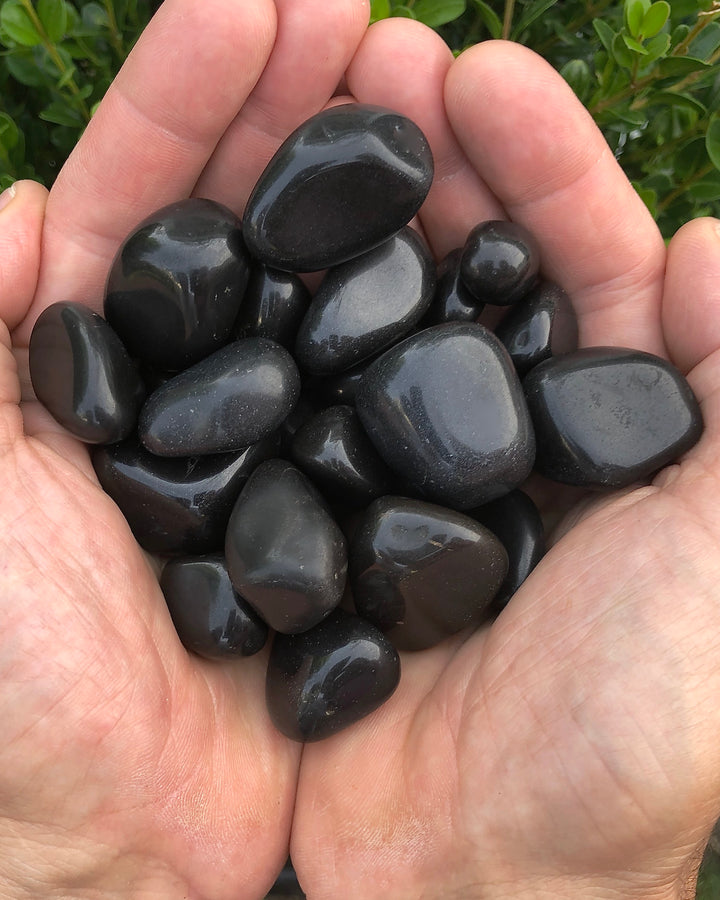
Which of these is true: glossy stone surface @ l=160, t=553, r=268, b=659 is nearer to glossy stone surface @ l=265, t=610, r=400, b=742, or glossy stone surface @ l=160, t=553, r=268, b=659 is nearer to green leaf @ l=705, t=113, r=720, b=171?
glossy stone surface @ l=265, t=610, r=400, b=742

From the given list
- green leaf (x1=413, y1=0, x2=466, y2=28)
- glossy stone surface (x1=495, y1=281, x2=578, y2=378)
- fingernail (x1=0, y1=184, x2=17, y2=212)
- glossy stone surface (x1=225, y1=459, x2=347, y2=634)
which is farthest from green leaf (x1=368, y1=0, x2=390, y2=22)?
glossy stone surface (x1=225, y1=459, x2=347, y2=634)

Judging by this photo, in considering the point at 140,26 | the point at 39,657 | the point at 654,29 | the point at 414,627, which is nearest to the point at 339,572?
the point at 414,627

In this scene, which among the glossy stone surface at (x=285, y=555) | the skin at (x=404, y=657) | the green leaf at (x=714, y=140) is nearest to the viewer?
the skin at (x=404, y=657)

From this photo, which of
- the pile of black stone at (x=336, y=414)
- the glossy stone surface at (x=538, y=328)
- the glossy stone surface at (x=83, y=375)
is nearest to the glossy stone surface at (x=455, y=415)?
the pile of black stone at (x=336, y=414)

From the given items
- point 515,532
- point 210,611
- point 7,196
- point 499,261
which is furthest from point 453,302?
point 7,196

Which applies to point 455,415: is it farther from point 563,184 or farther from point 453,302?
point 563,184

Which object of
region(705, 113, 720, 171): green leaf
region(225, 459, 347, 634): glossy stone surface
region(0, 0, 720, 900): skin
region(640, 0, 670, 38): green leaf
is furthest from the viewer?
region(705, 113, 720, 171): green leaf

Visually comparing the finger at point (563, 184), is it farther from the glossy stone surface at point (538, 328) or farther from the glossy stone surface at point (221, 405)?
the glossy stone surface at point (221, 405)
